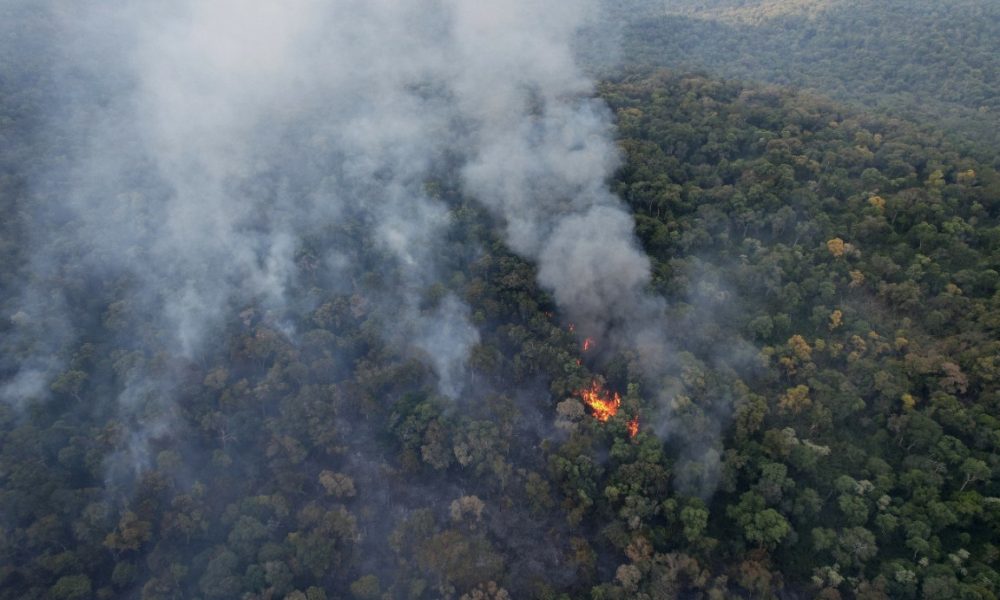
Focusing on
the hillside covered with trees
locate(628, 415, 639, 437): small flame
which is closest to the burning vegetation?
the hillside covered with trees

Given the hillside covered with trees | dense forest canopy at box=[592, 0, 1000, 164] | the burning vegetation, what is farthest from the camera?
dense forest canopy at box=[592, 0, 1000, 164]

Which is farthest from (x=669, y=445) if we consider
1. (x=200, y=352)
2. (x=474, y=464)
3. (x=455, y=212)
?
(x=200, y=352)

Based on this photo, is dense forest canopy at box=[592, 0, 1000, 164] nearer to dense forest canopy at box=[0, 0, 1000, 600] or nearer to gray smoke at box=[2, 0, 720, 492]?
dense forest canopy at box=[0, 0, 1000, 600]

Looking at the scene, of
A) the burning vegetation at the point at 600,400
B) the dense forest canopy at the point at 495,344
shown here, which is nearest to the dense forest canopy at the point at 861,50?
the dense forest canopy at the point at 495,344

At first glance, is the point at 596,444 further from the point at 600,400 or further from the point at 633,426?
the point at 600,400

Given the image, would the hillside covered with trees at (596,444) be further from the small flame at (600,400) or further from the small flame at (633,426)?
the small flame at (600,400)

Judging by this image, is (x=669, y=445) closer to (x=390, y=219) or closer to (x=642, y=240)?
(x=642, y=240)
